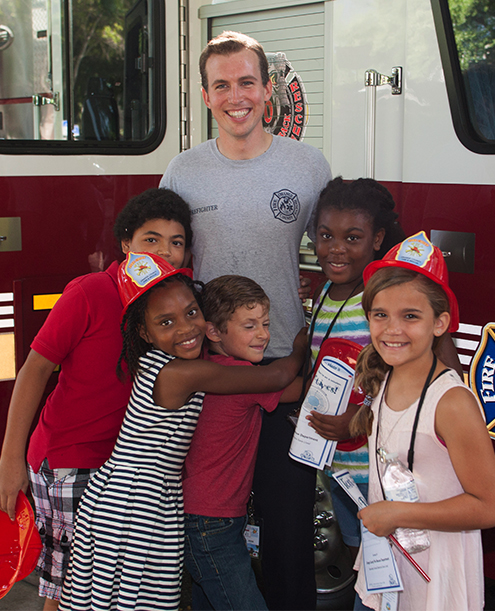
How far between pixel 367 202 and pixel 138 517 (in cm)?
127

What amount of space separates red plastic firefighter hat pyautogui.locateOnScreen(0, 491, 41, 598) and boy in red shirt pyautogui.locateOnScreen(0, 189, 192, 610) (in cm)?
5

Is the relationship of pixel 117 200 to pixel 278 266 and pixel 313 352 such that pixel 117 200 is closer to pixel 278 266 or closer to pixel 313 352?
pixel 278 266

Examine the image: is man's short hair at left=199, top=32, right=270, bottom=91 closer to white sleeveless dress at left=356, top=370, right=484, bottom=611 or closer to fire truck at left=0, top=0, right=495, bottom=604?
fire truck at left=0, top=0, right=495, bottom=604

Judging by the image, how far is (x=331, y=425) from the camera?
1928 mm

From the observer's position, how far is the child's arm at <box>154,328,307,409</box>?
205 centimetres

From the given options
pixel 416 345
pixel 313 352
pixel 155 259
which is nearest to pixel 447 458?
pixel 416 345

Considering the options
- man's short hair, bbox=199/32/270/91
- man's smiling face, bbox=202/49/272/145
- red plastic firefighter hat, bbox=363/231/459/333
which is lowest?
red plastic firefighter hat, bbox=363/231/459/333

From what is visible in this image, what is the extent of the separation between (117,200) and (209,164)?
897mm

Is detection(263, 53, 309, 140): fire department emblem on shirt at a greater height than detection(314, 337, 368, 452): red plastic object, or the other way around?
detection(263, 53, 309, 140): fire department emblem on shirt

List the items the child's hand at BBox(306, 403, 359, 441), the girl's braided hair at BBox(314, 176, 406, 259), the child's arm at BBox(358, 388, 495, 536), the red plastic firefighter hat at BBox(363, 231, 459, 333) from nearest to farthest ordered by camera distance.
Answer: the child's arm at BBox(358, 388, 495, 536), the red plastic firefighter hat at BBox(363, 231, 459, 333), the child's hand at BBox(306, 403, 359, 441), the girl's braided hair at BBox(314, 176, 406, 259)

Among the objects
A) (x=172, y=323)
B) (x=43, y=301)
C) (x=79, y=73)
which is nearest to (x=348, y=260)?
(x=172, y=323)

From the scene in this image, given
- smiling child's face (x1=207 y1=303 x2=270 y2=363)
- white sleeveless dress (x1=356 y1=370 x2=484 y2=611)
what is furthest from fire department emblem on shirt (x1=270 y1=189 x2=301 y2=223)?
white sleeveless dress (x1=356 y1=370 x2=484 y2=611)

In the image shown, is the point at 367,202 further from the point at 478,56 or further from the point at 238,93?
the point at 478,56

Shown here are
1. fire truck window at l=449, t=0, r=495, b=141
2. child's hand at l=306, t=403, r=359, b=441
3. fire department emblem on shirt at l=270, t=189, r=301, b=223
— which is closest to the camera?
child's hand at l=306, t=403, r=359, b=441
